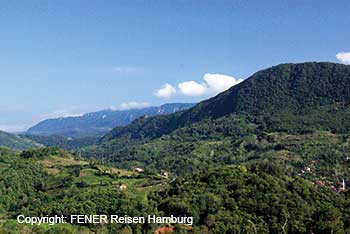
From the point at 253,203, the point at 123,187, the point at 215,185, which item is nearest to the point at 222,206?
the point at 253,203

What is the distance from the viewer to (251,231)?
5656 centimetres

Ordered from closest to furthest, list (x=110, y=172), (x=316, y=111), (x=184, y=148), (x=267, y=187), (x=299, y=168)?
(x=267, y=187) < (x=110, y=172) < (x=299, y=168) < (x=184, y=148) < (x=316, y=111)

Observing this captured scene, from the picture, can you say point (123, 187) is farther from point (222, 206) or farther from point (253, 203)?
point (253, 203)

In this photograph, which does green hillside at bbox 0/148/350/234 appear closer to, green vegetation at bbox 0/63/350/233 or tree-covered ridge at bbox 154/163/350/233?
tree-covered ridge at bbox 154/163/350/233

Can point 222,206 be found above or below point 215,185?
below

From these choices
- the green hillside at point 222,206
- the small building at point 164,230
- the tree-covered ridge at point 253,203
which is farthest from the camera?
the tree-covered ridge at point 253,203

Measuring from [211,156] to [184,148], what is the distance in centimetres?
2286

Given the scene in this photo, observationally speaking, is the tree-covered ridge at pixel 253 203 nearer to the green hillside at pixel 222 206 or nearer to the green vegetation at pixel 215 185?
the green hillside at pixel 222 206

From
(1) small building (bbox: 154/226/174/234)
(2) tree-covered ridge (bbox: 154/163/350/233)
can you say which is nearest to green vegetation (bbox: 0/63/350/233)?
(2) tree-covered ridge (bbox: 154/163/350/233)

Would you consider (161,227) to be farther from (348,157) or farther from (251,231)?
(348,157)

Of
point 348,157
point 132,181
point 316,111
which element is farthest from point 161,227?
point 316,111

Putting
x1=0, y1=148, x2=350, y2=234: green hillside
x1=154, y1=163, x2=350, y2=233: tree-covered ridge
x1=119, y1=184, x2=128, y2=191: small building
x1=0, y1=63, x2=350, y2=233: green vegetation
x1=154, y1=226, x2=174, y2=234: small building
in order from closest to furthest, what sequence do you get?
x1=154, y1=226, x2=174, y2=234: small building, x1=0, y1=148, x2=350, y2=234: green hillside, x1=154, y1=163, x2=350, y2=233: tree-covered ridge, x1=0, y1=63, x2=350, y2=233: green vegetation, x1=119, y1=184, x2=128, y2=191: small building

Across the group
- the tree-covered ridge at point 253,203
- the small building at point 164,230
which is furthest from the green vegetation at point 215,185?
the small building at point 164,230

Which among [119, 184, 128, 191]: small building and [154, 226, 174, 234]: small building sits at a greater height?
[119, 184, 128, 191]: small building
